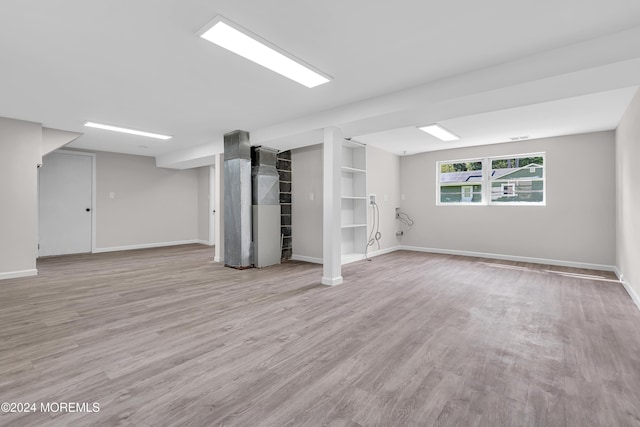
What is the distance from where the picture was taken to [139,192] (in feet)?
25.8

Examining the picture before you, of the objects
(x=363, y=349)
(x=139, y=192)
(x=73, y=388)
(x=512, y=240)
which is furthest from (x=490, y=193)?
(x=139, y=192)

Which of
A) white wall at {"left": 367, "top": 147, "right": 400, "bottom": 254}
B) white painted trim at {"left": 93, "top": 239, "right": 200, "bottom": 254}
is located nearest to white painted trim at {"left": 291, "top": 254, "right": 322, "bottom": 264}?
white wall at {"left": 367, "top": 147, "right": 400, "bottom": 254}

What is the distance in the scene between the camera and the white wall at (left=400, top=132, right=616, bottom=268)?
5.20 m

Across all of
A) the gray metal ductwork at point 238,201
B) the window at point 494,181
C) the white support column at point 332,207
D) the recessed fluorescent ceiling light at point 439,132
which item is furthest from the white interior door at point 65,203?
the window at point 494,181

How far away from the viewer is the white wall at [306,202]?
5852 mm

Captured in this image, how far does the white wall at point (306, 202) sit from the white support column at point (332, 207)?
5.16 ft

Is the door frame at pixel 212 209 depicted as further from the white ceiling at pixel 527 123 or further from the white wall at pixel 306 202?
the white ceiling at pixel 527 123

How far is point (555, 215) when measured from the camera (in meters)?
5.66

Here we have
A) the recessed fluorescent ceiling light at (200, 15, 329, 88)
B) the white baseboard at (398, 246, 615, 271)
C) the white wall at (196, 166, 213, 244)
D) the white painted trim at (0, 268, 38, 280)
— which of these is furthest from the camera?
the white wall at (196, 166, 213, 244)

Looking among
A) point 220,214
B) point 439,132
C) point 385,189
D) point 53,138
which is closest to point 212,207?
point 220,214

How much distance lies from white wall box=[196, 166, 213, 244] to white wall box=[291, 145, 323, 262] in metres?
3.72

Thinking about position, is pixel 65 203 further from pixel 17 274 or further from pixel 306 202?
pixel 306 202

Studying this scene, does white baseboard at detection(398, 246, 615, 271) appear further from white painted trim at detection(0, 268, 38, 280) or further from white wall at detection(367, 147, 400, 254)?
white painted trim at detection(0, 268, 38, 280)

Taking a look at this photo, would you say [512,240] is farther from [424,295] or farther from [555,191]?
[424,295]
